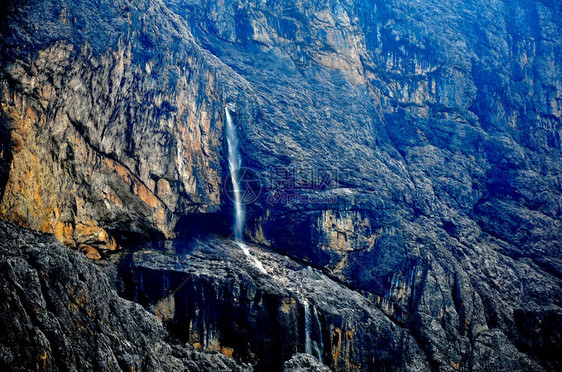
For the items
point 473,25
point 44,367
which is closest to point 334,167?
point 44,367

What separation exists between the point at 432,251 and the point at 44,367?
38198mm

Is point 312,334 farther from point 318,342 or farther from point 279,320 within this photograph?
point 279,320

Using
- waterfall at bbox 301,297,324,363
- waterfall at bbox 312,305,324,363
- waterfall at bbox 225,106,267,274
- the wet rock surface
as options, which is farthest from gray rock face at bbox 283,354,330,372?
waterfall at bbox 225,106,267,274

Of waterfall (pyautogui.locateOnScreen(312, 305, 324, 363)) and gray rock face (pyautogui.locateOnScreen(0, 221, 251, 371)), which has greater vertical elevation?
gray rock face (pyautogui.locateOnScreen(0, 221, 251, 371))

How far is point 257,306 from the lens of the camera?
3553 centimetres

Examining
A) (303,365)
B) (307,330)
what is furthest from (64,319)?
(307,330)

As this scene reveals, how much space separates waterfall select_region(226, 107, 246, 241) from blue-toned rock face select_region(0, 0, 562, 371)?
1.78 feet

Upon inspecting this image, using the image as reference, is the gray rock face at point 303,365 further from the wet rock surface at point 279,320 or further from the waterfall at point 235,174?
the waterfall at point 235,174

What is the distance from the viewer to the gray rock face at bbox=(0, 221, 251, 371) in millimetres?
17812

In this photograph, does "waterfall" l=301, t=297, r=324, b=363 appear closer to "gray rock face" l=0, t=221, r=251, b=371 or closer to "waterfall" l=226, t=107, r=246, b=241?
"gray rock face" l=0, t=221, r=251, b=371

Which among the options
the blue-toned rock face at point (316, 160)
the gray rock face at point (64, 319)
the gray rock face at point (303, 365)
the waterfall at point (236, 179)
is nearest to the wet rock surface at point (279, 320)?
the blue-toned rock face at point (316, 160)

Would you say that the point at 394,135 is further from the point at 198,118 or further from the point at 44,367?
the point at 44,367

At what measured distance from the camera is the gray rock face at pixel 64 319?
58.4ft

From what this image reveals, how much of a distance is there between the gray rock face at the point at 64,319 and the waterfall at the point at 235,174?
60.6 ft
